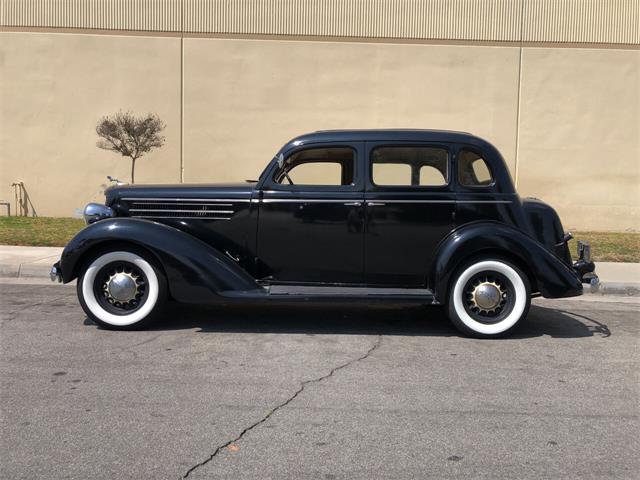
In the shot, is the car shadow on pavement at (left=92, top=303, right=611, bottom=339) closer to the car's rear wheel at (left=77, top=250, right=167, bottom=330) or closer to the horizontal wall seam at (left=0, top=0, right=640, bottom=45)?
the car's rear wheel at (left=77, top=250, right=167, bottom=330)

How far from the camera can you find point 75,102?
15.8 meters

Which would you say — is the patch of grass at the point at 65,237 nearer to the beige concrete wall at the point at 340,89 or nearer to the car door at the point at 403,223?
the beige concrete wall at the point at 340,89

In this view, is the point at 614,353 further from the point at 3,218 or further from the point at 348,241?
the point at 3,218

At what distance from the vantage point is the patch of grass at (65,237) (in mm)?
11547

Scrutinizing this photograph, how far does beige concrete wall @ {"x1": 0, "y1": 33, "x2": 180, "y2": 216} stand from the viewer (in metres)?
15.7

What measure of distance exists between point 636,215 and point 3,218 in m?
15.7

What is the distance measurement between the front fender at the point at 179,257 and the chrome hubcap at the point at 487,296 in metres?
2.10

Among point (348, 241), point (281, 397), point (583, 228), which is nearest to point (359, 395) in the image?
point (281, 397)

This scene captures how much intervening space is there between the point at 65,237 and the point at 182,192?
23.1 feet

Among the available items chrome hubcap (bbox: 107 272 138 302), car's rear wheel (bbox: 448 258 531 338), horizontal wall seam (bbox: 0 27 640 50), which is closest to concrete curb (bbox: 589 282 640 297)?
car's rear wheel (bbox: 448 258 531 338)

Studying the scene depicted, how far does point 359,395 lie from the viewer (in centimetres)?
441

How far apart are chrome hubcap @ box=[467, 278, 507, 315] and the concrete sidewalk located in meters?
3.44

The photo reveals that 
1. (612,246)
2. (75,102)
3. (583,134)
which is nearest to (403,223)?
(612,246)

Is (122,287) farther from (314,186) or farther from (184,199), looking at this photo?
(314,186)
